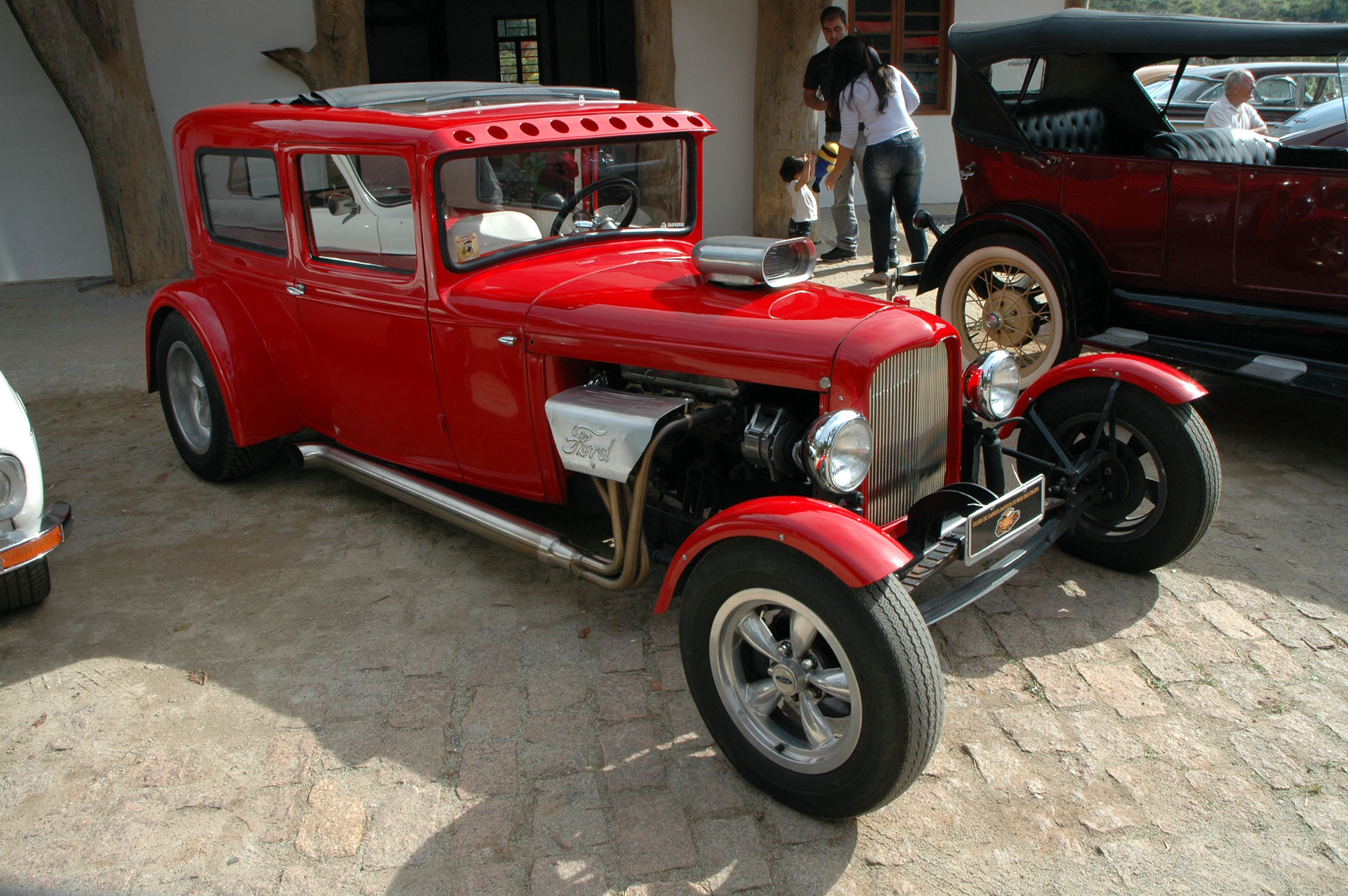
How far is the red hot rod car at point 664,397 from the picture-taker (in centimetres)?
226

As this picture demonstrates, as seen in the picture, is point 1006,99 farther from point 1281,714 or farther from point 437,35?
point 437,35

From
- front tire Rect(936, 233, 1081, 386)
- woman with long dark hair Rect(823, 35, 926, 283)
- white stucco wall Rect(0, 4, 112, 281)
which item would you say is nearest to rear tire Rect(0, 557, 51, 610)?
front tire Rect(936, 233, 1081, 386)

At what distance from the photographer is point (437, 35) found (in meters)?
12.7

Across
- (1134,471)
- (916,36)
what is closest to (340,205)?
(1134,471)

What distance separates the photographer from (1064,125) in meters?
5.15

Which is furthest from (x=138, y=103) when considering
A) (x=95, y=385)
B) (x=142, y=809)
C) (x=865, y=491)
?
(x=865, y=491)

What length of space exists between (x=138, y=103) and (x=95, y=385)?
3.29 meters

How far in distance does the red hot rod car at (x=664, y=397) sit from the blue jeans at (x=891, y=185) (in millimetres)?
3528

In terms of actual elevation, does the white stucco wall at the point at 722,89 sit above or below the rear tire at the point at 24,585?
above

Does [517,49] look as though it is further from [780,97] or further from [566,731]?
[566,731]

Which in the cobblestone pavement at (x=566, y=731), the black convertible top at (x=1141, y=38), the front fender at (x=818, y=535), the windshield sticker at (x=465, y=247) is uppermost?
the black convertible top at (x=1141, y=38)

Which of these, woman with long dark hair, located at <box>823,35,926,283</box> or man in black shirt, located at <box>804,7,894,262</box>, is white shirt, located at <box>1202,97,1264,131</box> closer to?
woman with long dark hair, located at <box>823,35,926,283</box>

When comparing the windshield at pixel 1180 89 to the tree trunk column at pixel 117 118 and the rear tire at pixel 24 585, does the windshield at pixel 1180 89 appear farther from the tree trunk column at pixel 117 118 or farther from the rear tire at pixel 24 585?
the tree trunk column at pixel 117 118

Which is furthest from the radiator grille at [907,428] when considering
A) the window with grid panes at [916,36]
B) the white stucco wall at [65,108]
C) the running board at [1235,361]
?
the window with grid panes at [916,36]
